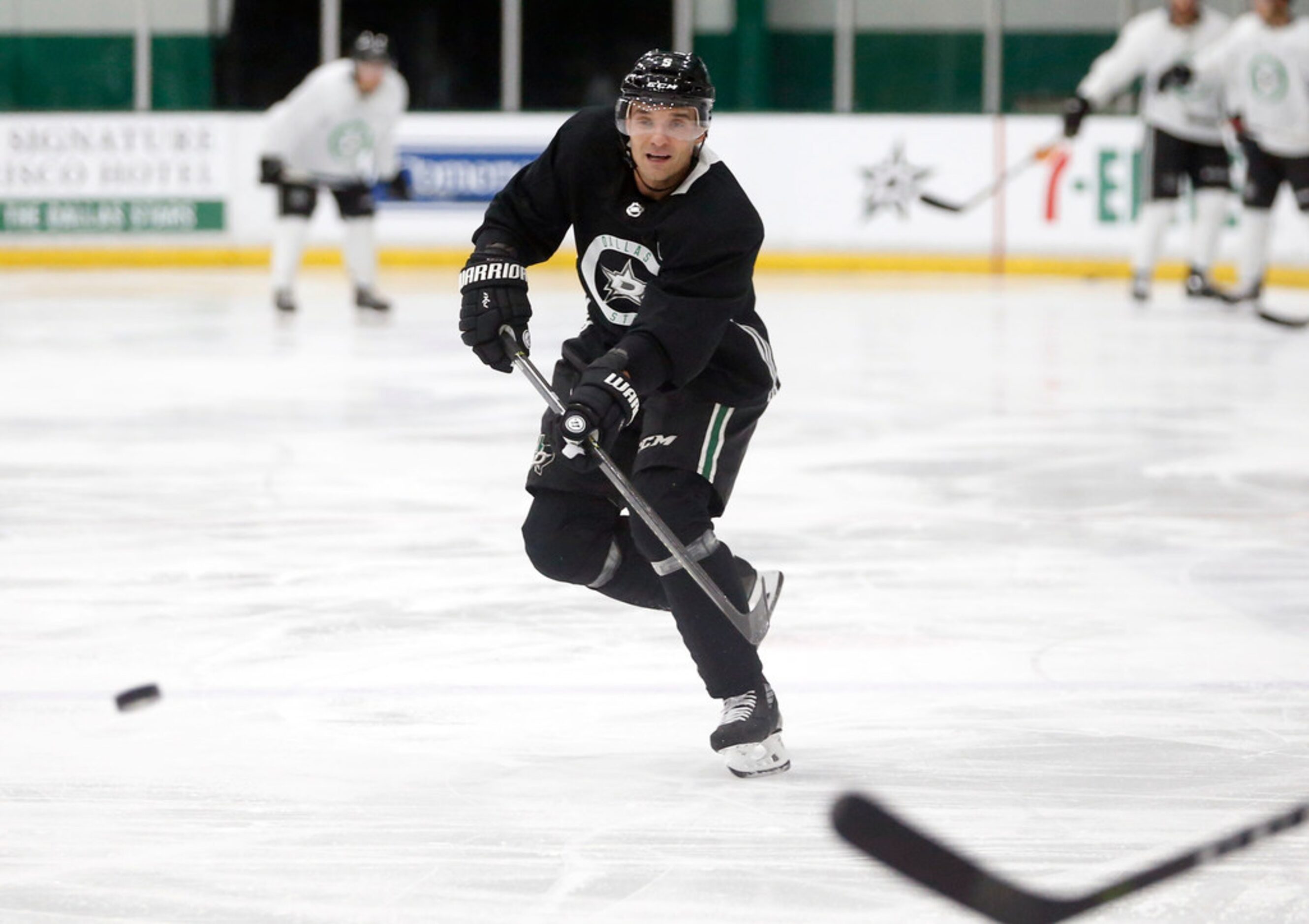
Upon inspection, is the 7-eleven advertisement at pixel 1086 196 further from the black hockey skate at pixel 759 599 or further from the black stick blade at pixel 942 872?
the black stick blade at pixel 942 872

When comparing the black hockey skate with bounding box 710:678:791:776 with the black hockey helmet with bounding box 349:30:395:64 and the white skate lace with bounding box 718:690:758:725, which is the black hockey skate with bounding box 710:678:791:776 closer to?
the white skate lace with bounding box 718:690:758:725

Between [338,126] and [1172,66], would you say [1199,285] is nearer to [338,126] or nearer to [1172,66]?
[1172,66]

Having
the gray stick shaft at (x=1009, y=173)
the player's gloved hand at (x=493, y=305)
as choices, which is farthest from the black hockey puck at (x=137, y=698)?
the gray stick shaft at (x=1009, y=173)

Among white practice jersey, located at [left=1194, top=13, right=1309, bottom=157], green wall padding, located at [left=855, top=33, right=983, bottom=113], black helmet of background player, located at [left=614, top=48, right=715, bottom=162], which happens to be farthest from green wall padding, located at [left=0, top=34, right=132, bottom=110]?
black helmet of background player, located at [left=614, top=48, right=715, bottom=162]

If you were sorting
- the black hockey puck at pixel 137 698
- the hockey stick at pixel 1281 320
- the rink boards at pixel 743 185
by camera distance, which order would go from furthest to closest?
the rink boards at pixel 743 185 → the hockey stick at pixel 1281 320 → the black hockey puck at pixel 137 698

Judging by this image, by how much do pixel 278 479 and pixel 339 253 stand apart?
6.74m

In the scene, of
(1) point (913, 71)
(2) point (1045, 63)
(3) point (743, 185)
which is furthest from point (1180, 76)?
(1) point (913, 71)

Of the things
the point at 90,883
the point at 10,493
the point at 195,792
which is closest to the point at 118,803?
the point at 195,792

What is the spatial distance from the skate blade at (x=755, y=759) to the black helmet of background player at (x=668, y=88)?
719 millimetres

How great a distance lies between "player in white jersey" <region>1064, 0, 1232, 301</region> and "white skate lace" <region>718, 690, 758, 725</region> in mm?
6683

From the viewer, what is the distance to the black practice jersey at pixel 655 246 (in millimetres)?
2422

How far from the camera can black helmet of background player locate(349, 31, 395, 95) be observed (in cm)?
825

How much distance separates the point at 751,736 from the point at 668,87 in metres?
0.76

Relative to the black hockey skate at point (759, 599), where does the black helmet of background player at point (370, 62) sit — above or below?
above
